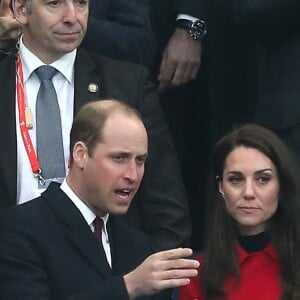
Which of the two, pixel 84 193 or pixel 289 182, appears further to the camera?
pixel 289 182

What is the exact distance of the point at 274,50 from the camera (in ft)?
18.8

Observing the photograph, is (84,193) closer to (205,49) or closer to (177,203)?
(177,203)

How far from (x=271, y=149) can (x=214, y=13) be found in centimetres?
115

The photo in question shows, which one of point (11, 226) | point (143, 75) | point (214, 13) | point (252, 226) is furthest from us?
point (214, 13)

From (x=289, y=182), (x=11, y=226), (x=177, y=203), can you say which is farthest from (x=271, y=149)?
(x=11, y=226)

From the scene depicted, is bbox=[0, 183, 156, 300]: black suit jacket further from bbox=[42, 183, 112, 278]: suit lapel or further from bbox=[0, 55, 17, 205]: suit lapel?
bbox=[0, 55, 17, 205]: suit lapel

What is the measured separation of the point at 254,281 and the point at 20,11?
4.73ft

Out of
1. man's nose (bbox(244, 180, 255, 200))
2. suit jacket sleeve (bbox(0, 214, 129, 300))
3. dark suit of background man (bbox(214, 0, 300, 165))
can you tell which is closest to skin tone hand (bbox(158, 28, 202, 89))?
dark suit of background man (bbox(214, 0, 300, 165))

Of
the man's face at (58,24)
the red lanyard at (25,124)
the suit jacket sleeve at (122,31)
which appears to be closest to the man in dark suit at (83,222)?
the red lanyard at (25,124)

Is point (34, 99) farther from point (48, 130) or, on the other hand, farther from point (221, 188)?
point (221, 188)

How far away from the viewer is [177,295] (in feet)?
17.2

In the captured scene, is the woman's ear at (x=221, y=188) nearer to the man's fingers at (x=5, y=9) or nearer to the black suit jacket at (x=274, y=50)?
the black suit jacket at (x=274, y=50)

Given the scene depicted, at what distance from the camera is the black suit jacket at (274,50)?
5.59 meters

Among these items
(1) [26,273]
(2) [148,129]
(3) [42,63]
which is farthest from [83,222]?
(3) [42,63]
